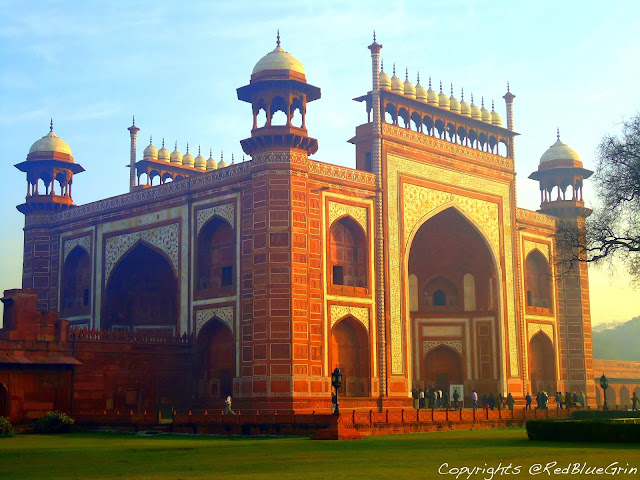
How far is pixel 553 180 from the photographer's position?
40156mm

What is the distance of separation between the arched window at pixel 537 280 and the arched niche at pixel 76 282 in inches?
694

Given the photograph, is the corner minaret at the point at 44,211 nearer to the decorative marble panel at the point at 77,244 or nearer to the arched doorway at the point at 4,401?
the decorative marble panel at the point at 77,244

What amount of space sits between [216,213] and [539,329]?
15.0 metres

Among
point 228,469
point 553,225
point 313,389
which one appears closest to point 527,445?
point 228,469

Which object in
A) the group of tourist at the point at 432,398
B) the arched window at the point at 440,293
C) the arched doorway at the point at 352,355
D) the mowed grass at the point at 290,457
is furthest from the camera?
the arched window at the point at 440,293

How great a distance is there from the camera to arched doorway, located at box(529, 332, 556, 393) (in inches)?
1478

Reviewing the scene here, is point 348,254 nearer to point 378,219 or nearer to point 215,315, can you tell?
point 378,219

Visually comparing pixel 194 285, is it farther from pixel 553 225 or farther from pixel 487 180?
pixel 553 225

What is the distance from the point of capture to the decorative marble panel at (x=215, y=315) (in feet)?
94.0

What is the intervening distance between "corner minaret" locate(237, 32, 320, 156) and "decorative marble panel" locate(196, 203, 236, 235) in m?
2.10

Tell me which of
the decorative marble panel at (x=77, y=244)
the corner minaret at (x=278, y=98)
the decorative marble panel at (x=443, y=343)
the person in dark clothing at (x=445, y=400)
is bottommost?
the person in dark clothing at (x=445, y=400)

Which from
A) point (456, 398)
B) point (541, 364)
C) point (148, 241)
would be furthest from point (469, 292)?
point (148, 241)
